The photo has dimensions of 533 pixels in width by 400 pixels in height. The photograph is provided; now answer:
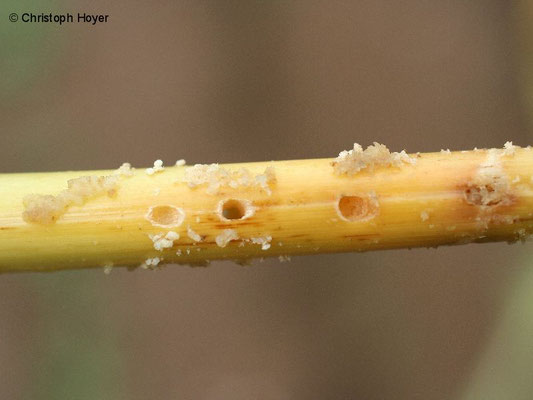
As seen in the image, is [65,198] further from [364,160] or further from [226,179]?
[364,160]

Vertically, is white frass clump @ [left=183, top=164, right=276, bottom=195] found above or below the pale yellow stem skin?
above

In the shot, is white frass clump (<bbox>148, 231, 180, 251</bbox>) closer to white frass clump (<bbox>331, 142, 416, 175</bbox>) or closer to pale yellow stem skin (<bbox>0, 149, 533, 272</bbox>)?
pale yellow stem skin (<bbox>0, 149, 533, 272</bbox>)

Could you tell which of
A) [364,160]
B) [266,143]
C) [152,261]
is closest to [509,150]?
[364,160]

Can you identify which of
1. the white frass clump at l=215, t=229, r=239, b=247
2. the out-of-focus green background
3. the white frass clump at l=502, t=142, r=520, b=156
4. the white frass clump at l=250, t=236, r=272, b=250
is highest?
the out-of-focus green background

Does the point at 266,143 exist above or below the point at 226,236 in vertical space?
above

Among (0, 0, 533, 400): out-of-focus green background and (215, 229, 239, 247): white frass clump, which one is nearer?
(215, 229, 239, 247): white frass clump

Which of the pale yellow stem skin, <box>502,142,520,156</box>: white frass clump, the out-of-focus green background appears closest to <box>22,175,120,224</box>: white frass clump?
the pale yellow stem skin

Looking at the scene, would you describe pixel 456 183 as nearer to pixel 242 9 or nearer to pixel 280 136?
pixel 280 136
